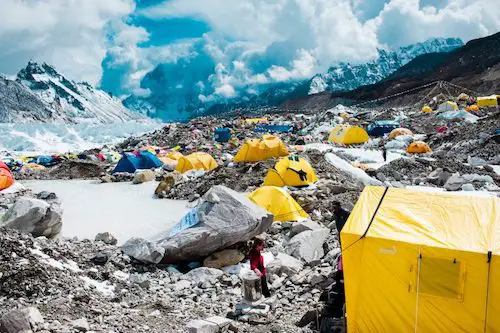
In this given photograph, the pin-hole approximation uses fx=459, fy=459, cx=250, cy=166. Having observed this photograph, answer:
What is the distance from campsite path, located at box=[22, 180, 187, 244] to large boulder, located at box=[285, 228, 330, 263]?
387cm

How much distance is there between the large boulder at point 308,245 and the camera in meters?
8.65

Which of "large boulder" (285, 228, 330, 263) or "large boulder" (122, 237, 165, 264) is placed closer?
"large boulder" (122, 237, 165, 264)

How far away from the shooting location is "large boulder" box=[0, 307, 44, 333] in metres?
4.77

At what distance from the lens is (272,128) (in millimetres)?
43781

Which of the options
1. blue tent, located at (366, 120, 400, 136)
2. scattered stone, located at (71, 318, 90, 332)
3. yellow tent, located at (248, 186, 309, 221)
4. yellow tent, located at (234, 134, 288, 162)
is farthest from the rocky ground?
blue tent, located at (366, 120, 400, 136)

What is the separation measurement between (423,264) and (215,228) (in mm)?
4205

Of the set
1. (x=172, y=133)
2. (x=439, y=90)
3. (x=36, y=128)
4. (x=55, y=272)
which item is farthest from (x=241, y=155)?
(x=36, y=128)

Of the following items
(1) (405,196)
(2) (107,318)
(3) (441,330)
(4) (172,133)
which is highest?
(4) (172,133)

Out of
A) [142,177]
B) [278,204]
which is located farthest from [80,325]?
[142,177]

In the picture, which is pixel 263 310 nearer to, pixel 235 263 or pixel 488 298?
pixel 235 263

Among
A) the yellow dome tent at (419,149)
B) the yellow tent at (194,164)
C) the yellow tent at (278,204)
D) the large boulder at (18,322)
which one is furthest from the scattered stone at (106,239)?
the yellow dome tent at (419,149)

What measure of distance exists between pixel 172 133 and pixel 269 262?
3174 centimetres

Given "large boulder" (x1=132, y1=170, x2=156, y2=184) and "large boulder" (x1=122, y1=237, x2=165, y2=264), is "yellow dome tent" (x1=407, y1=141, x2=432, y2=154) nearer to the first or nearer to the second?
"large boulder" (x1=132, y1=170, x2=156, y2=184)

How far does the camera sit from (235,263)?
27.6 feet
